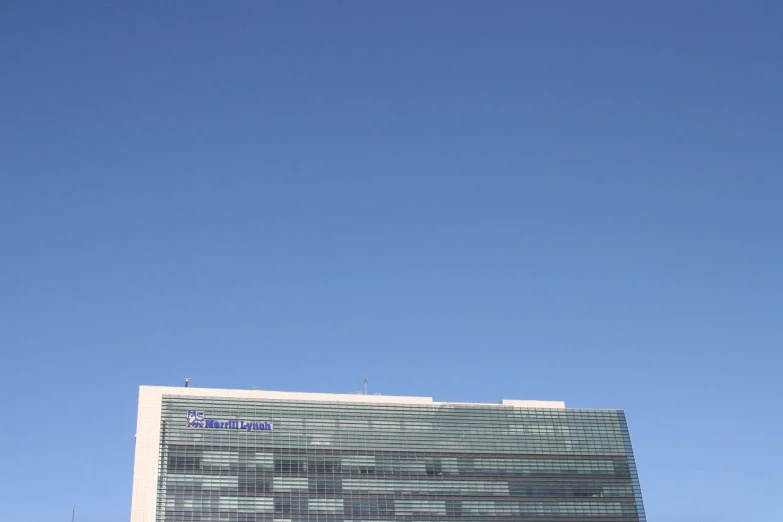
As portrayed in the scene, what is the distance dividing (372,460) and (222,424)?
89.8 feet

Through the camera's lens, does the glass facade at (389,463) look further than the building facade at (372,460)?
Yes

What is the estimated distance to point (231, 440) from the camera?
16225 centimetres

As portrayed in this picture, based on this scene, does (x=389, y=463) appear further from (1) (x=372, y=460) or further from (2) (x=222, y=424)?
(2) (x=222, y=424)

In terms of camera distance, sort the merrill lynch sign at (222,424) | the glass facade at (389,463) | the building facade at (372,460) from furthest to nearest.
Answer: the merrill lynch sign at (222,424), the glass facade at (389,463), the building facade at (372,460)

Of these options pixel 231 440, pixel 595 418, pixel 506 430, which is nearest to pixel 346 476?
pixel 231 440

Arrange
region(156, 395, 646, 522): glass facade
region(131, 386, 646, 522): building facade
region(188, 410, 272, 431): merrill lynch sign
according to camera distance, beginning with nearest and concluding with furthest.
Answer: region(131, 386, 646, 522): building facade
region(156, 395, 646, 522): glass facade
region(188, 410, 272, 431): merrill lynch sign

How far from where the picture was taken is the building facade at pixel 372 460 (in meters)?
159

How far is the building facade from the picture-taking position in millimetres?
158625

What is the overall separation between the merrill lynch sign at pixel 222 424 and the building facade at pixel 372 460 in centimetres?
17

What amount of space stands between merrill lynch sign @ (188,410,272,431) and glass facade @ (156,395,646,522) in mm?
175

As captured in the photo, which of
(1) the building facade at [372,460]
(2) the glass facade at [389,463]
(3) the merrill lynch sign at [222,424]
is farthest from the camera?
(3) the merrill lynch sign at [222,424]

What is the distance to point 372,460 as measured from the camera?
16775 cm

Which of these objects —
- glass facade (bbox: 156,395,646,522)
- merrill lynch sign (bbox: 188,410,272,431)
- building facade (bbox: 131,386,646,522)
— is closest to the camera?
building facade (bbox: 131,386,646,522)

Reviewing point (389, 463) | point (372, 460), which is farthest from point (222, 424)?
point (389, 463)
